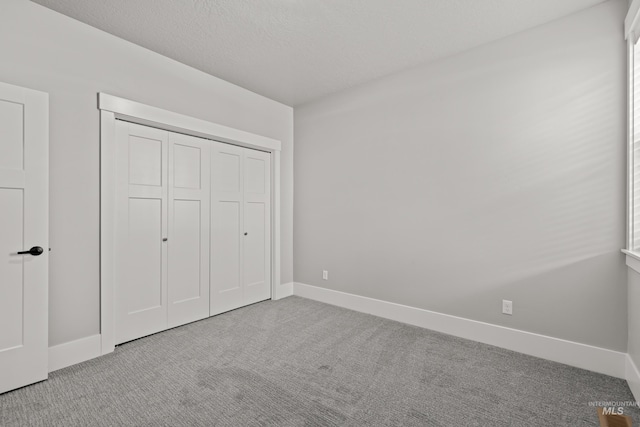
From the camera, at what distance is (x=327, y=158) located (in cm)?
414

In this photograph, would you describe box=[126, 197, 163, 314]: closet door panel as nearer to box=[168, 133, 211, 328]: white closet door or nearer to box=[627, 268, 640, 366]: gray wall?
box=[168, 133, 211, 328]: white closet door

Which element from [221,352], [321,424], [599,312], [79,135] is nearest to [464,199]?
[599,312]

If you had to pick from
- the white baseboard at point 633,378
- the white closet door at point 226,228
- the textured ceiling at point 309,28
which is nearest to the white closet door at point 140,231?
the white closet door at point 226,228

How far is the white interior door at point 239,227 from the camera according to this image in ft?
12.0

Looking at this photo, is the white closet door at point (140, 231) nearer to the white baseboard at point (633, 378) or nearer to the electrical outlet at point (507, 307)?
the electrical outlet at point (507, 307)

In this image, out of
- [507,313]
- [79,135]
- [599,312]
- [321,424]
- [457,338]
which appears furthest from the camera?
[457,338]

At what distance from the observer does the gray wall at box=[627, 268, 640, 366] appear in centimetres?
208

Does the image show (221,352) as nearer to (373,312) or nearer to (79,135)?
(373,312)

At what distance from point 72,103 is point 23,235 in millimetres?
1091

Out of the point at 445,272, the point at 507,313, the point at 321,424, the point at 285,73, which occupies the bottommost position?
the point at 321,424

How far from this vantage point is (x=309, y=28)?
267cm

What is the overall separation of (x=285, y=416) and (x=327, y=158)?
2995 millimetres

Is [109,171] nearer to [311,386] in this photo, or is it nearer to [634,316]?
[311,386]

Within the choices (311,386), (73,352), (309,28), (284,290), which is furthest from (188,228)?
(309,28)
